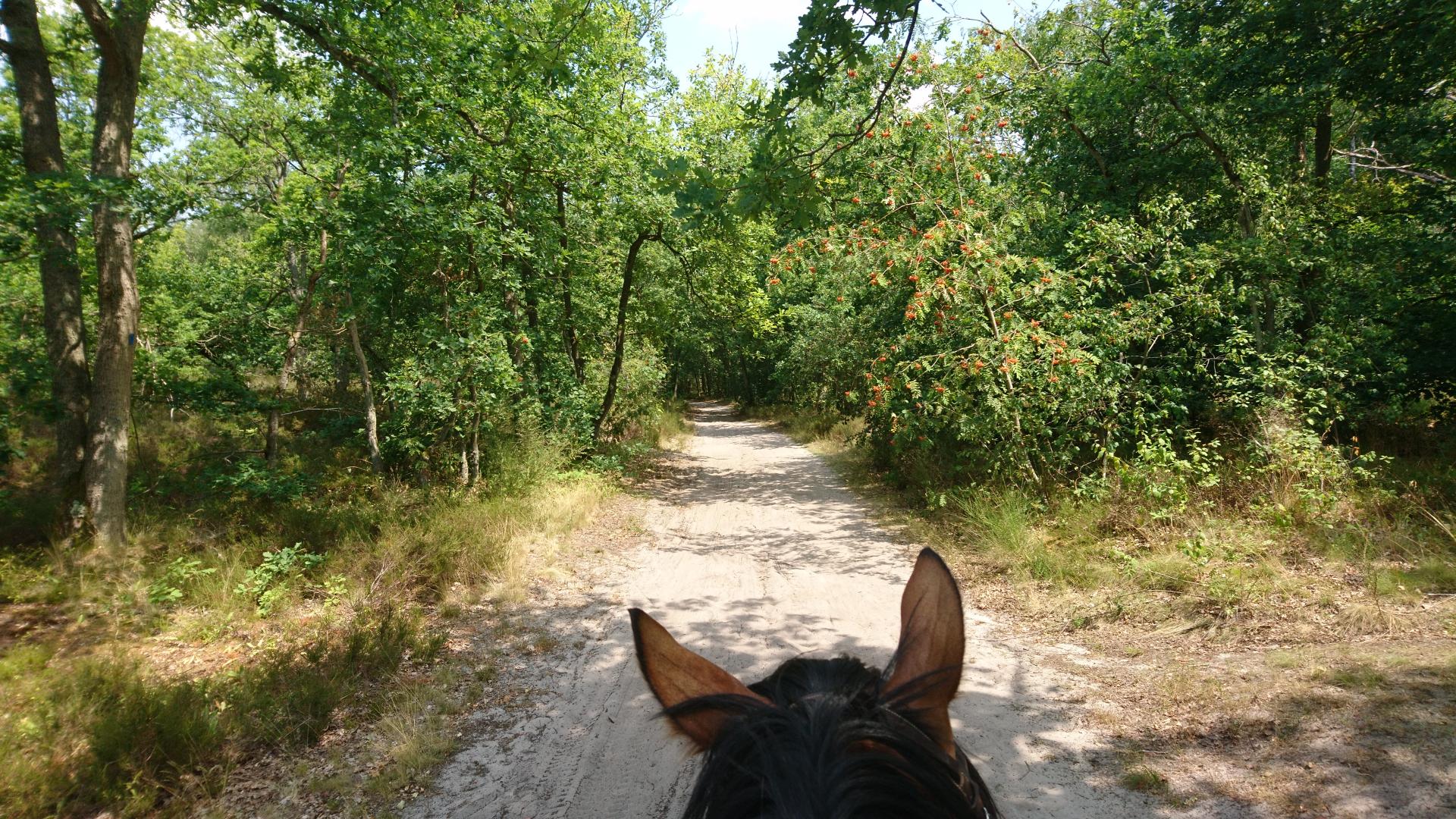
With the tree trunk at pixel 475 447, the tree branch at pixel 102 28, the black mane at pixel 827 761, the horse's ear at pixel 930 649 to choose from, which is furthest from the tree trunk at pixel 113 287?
the horse's ear at pixel 930 649

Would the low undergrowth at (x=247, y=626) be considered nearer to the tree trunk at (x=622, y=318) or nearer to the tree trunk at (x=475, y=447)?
the tree trunk at (x=475, y=447)

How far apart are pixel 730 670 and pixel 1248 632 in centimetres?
334

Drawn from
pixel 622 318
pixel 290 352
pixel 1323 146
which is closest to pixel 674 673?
pixel 290 352

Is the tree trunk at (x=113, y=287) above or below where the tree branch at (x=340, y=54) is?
below

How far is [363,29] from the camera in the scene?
696 cm

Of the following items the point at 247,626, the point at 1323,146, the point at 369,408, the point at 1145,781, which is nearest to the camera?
the point at 1145,781

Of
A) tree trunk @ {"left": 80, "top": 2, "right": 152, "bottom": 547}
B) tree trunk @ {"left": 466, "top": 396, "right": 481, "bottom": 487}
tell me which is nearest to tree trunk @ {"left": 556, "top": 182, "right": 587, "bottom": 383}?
tree trunk @ {"left": 466, "top": 396, "right": 481, "bottom": 487}

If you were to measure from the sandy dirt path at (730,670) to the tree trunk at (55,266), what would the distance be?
5.25 metres

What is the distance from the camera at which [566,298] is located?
11250 millimetres

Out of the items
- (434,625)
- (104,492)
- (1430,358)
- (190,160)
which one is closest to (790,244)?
(434,625)

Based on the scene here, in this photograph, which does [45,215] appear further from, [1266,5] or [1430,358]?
[1430,358]

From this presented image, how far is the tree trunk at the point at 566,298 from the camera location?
10000mm

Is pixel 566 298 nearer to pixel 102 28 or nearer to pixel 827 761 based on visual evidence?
pixel 102 28

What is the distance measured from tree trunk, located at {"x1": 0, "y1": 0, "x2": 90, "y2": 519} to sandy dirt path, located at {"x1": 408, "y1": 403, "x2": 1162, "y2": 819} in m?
5.25
